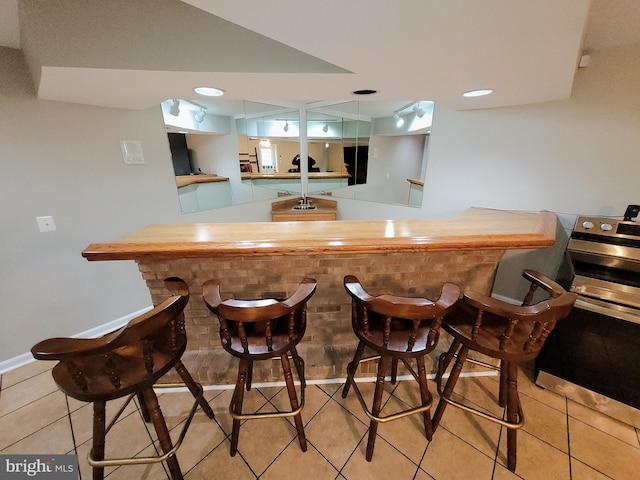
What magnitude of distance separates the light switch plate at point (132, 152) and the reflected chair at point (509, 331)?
2.69 m

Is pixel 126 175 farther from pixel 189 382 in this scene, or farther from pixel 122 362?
pixel 189 382

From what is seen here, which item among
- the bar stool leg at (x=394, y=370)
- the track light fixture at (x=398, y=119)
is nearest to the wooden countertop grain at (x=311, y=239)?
the bar stool leg at (x=394, y=370)

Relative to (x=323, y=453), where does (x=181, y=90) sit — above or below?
above

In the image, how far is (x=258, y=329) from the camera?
125 cm

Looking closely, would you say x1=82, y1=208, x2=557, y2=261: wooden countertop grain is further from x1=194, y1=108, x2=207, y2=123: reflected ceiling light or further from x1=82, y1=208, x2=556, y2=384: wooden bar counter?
x1=194, y1=108, x2=207, y2=123: reflected ceiling light

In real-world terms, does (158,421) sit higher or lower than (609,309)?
lower

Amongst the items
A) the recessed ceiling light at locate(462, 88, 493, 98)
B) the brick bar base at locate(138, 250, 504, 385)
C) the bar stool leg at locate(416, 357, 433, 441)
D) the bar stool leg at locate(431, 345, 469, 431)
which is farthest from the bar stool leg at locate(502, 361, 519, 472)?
the recessed ceiling light at locate(462, 88, 493, 98)

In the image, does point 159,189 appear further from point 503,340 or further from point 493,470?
point 493,470

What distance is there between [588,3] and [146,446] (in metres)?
2.70

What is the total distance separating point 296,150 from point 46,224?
292 cm

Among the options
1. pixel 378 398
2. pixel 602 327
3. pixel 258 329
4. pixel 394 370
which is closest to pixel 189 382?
pixel 258 329

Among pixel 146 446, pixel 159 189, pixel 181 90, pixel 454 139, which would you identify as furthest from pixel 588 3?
pixel 159 189

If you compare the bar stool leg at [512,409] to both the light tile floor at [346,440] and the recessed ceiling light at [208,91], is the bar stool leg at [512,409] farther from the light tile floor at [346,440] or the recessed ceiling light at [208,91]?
the recessed ceiling light at [208,91]

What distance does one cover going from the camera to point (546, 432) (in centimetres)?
142
